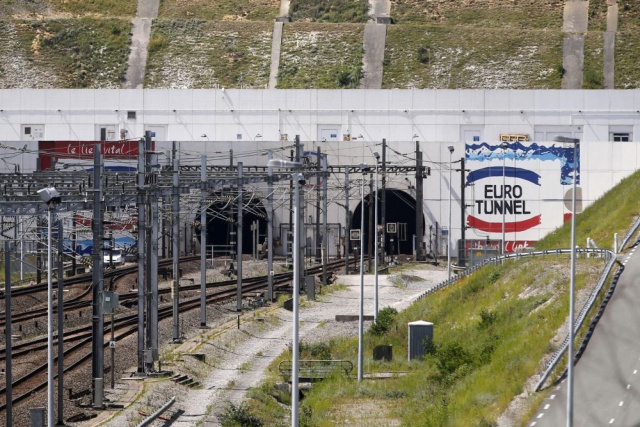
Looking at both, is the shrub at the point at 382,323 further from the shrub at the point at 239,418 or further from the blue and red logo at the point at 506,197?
the blue and red logo at the point at 506,197

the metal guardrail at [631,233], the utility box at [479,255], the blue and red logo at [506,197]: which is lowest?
the utility box at [479,255]

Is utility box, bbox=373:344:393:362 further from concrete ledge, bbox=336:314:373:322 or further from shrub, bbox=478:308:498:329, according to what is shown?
concrete ledge, bbox=336:314:373:322

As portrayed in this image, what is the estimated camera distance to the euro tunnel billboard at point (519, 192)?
80.0 meters

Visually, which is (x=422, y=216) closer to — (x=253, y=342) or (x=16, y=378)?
(x=253, y=342)

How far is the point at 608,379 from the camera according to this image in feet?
109

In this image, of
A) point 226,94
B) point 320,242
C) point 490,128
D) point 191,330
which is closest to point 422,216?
point 320,242

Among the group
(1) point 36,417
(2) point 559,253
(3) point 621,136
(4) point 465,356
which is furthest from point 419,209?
(1) point 36,417

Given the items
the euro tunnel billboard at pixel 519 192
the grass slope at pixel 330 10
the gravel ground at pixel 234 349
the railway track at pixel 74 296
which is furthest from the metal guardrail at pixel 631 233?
the grass slope at pixel 330 10

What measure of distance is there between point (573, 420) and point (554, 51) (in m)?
83.7

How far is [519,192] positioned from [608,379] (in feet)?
157

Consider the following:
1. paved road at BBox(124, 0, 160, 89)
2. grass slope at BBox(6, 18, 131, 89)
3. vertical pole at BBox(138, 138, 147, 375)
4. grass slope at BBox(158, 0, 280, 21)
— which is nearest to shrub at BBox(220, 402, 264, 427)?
vertical pole at BBox(138, 138, 147, 375)

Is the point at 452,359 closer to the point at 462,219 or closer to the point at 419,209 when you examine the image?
the point at 462,219

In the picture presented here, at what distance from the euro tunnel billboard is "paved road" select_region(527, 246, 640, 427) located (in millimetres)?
40358

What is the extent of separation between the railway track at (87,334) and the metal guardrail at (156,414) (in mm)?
3238
